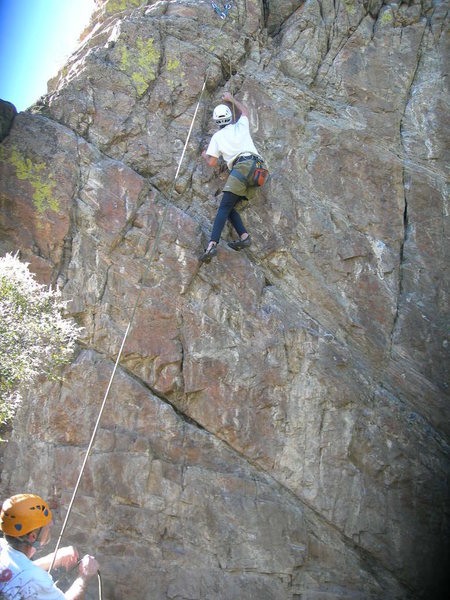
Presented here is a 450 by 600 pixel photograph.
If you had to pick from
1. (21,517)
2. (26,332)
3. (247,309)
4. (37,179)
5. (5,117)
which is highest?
(5,117)

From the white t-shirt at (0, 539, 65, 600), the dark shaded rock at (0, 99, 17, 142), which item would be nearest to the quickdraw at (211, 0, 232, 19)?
the dark shaded rock at (0, 99, 17, 142)

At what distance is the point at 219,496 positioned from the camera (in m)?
7.71

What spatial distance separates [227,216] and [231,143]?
109 cm

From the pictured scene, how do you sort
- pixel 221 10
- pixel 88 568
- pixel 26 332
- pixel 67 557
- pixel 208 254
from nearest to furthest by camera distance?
pixel 88 568 → pixel 67 557 → pixel 26 332 → pixel 208 254 → pixel 221 10

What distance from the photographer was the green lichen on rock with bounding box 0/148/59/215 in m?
8.38

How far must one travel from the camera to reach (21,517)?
14.1 feet

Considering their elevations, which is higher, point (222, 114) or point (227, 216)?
point (222, 114)

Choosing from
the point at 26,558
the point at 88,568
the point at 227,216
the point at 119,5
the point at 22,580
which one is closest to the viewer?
the point at 22,580

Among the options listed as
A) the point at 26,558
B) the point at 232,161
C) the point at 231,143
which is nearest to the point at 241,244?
the point at 232,161

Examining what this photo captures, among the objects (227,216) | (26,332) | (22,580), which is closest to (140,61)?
(227,216)

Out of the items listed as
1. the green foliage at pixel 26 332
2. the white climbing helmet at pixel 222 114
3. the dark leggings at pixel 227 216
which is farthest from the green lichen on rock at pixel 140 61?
the green foliage at pixel 26 332

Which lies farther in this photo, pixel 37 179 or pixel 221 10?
pixel 221 10

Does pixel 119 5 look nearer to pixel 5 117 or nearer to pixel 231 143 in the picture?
pixel 5 117

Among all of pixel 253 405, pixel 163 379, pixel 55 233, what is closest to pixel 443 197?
pixel 253 405
